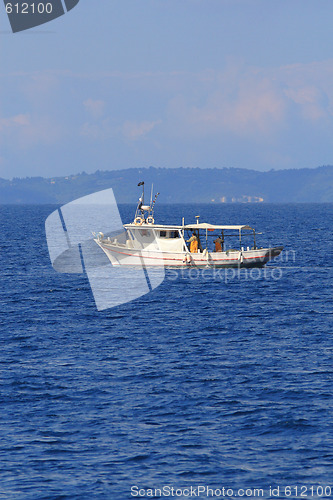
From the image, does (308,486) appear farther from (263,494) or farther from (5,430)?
(5,430)

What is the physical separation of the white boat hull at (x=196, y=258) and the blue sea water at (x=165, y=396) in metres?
14.8

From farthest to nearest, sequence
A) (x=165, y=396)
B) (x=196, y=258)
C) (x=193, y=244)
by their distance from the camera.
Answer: (x=193, y=244)
(x=196, y=258)
(x=165, y=396)

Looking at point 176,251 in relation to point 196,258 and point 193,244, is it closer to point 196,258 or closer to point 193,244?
point 193,244

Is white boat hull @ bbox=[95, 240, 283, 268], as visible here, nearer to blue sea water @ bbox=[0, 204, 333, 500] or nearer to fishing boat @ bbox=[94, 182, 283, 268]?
fishing boat @ bbox=[94, 182, 283, 268]

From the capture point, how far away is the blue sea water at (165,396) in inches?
1021

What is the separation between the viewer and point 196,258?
77.9 m

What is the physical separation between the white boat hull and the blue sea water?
1477cm

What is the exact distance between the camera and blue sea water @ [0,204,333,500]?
25.9 m

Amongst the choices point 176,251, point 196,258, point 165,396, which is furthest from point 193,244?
point 165,396

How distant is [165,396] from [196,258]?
4461 centimetres

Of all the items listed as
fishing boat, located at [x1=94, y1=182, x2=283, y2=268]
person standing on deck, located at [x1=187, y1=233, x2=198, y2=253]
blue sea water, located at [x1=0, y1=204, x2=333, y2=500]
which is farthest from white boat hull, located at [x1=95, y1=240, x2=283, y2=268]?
blue sea water, located at [x1=0, y1=204, x2=333, y2=500]

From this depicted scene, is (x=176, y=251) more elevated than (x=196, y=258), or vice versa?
(x=176, y=251)

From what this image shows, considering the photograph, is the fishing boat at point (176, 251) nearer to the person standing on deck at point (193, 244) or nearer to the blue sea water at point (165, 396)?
the person standing on deck at point (193, 244)

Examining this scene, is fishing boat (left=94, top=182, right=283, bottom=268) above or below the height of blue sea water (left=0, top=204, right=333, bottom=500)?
below
